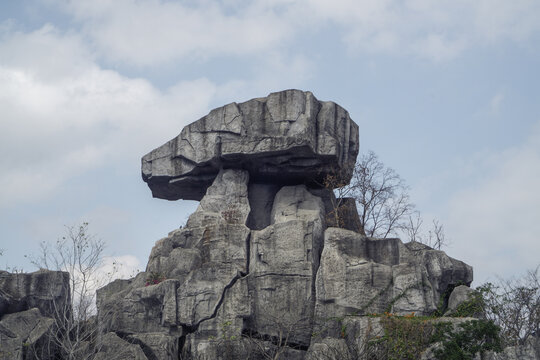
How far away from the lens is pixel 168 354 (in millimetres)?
21016

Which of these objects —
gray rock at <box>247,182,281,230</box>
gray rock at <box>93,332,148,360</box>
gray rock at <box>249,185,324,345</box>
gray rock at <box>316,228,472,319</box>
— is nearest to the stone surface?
gray rock at <box>247,182,281,230</box>

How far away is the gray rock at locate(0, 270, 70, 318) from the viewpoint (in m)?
22.8

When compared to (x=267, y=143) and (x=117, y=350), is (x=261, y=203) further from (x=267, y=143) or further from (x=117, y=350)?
(x=117, y=350)

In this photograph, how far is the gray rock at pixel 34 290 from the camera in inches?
898

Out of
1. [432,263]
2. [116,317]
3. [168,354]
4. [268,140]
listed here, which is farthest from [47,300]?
[432,263]

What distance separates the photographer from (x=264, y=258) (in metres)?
22.3

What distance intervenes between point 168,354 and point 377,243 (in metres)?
7.46

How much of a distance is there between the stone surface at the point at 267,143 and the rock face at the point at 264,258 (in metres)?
0.04

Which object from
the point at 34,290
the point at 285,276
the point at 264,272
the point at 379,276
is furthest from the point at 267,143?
the point at 34,290

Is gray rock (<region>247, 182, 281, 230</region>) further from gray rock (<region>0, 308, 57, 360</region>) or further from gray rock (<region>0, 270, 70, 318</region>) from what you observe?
gray rock (<region>0, 308, 57, 360</region>)

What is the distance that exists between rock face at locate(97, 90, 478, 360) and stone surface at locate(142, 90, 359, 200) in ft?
0.13

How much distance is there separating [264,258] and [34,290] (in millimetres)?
7770

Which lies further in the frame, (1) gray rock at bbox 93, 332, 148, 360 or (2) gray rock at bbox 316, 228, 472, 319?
(2) gray rock at bbox 316, 228, 472, 319

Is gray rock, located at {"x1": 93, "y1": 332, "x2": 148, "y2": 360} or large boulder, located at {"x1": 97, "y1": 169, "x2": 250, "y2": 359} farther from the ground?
large boulder, located at {"x1": 97, "y1": 169, "x2": 250, "y2": 359}
